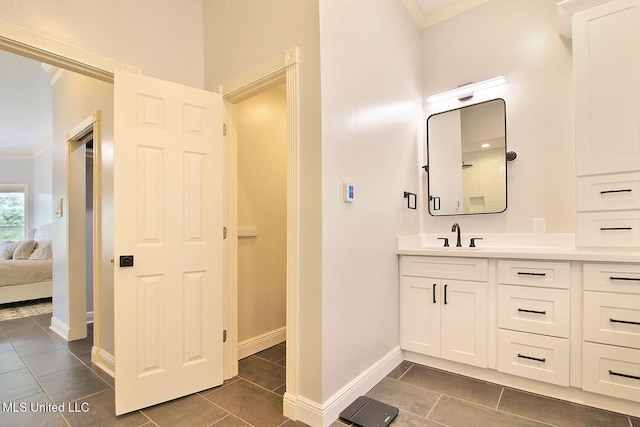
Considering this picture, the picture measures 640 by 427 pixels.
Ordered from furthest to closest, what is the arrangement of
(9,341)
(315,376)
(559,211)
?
(9,341) → (559,211) → (315,376)

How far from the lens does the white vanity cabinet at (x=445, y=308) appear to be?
2.15 metres

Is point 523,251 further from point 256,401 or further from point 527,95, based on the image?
point 256,401

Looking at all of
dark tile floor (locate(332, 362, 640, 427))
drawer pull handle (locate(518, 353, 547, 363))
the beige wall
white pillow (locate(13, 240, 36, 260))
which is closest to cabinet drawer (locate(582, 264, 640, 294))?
drawer pull handle (locate(518, 353, 547, 363))

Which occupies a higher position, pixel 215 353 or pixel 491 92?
pixel 491 92

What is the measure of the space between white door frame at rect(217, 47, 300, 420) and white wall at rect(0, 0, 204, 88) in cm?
39

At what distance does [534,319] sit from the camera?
1974 millimetres

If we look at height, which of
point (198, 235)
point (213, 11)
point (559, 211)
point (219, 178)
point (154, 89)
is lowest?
point (198, 235)

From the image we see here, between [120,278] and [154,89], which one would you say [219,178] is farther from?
[120,278]

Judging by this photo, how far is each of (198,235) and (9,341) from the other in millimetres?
2714

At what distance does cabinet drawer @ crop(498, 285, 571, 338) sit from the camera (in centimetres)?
189

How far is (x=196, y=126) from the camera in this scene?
81.7 inches

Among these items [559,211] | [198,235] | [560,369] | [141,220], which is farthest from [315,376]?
[559,211]

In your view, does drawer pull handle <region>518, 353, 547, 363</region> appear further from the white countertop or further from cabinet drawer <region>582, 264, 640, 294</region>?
the white countertop

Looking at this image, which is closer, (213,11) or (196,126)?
(196,126)
